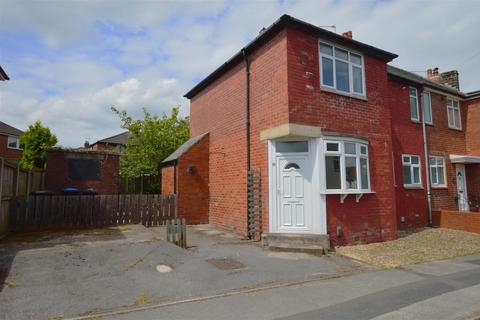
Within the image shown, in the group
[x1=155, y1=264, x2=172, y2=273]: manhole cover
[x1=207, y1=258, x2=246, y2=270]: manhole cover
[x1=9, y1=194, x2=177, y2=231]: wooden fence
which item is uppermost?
[x1=9, y1=194, x2=177, y2=231]: wooden fence

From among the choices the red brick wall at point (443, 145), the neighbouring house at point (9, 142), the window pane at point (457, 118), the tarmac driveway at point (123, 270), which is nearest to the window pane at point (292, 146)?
the tarmac driveway at point (123, 270)

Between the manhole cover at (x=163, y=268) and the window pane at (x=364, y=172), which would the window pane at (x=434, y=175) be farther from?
the manhole cover at (x=163, y=268)

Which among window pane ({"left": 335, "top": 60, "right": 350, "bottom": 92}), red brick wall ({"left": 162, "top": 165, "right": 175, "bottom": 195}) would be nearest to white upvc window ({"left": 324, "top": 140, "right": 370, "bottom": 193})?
window pane ({"left": 335, "top": 60, "right": 350, "bottom": 92})

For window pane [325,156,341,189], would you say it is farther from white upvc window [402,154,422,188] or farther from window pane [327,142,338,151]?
white upvc window [402,154,422,188]

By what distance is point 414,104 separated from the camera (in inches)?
555

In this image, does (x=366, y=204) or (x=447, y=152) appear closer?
(x=366, y=204)

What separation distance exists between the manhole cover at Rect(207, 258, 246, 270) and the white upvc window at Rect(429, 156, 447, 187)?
11.6m

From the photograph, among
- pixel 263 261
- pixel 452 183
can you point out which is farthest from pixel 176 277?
pixel 452 183

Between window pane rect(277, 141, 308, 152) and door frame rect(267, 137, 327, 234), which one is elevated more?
window pane rect(277, 141, 308, 152)

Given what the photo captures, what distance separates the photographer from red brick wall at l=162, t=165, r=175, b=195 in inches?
523

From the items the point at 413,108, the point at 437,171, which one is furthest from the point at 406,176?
the point at 413,108

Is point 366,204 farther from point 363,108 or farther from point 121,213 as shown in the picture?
point 121,213

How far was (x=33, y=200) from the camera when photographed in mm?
10516

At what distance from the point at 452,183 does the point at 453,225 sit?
122 inches
